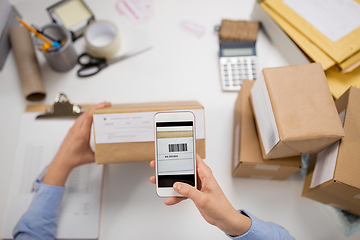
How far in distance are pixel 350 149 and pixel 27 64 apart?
883 millimetres

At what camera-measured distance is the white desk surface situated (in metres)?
0.60

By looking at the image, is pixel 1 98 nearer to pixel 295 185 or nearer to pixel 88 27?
pixel 88 27

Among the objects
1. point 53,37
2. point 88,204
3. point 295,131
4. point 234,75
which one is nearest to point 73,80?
point 53,37

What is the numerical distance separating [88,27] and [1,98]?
0.36 metres

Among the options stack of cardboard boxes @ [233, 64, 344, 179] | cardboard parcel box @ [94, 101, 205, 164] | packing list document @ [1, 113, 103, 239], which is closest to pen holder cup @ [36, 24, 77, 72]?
packing list document @ [1, 113, 103, 239]

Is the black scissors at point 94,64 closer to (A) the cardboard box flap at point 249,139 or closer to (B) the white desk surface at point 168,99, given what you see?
(B) the white desk surface at point 168,99

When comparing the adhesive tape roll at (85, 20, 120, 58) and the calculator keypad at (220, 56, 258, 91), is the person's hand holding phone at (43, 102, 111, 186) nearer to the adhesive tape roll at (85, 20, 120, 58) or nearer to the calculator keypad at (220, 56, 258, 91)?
the adhesive tape roll at (85, 20, 120, 58)

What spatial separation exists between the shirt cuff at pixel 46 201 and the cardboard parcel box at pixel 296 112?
53cm

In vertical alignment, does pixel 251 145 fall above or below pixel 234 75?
below

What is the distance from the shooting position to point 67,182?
2.08ft

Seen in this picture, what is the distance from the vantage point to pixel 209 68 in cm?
75

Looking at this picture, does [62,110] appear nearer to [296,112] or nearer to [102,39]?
Result: [102,39]

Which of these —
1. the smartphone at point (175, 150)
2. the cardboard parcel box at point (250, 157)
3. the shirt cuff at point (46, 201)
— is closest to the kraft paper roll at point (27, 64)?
the shirt cuff at point (46, 201)

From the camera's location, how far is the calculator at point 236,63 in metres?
0.71
